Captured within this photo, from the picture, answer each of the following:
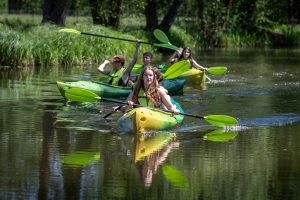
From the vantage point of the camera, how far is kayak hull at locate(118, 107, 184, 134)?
30.7 ft

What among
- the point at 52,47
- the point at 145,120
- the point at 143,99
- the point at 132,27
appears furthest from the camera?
the point at 132,27

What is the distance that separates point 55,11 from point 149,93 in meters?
15.4

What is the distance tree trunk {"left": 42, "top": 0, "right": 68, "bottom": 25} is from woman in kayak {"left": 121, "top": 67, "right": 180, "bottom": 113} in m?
14.6

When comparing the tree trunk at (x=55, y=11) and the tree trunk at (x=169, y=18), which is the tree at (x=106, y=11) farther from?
the tree trunk at (x=169, y=18)

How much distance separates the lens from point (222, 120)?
989 cm

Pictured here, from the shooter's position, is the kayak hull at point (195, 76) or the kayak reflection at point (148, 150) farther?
the kayak hull at point (195, 76)

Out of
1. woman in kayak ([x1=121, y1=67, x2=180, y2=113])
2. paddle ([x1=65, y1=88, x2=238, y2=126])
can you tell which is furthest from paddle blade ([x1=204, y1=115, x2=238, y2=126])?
woman in kayak ([x1=121, y1=67, x2=180, y2=113])

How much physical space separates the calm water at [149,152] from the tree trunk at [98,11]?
40.6 ft

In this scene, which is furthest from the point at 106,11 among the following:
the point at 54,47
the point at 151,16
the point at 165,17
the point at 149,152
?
the point at 149,152

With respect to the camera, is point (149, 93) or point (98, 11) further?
point (98, 11)

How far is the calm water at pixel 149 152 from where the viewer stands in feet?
21.2

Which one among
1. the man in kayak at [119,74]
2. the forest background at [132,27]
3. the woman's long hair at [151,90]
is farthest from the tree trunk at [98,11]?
the woman's long hair at [151,90]

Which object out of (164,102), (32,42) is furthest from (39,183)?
(32,42)

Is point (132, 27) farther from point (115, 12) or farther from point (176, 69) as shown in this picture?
point (176, 69)
